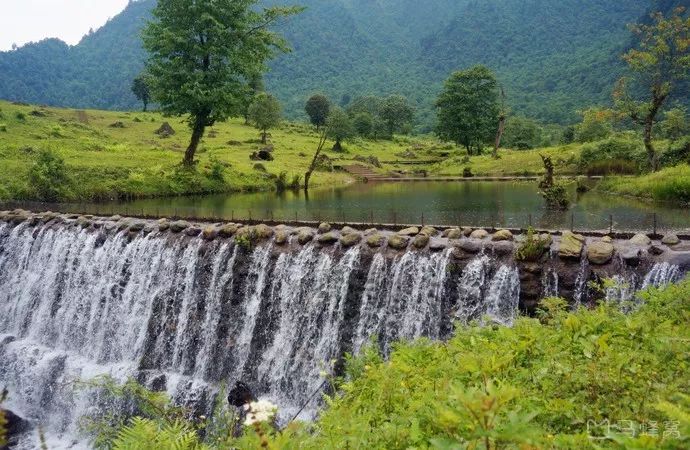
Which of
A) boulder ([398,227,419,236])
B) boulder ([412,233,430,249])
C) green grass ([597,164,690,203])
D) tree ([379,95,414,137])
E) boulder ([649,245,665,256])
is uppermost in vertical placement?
tree ([379,95,414,137])

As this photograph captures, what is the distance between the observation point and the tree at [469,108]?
7106cm

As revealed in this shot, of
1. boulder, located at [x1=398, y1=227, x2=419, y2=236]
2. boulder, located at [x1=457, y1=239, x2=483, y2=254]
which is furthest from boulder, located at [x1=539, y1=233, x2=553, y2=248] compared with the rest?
boulder, located at [x1=398, y1=227, x2=419, y2=236]

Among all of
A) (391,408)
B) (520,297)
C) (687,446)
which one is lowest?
(520,297)

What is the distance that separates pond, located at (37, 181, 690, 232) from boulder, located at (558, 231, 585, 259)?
285cm

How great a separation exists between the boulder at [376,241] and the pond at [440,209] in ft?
6.78

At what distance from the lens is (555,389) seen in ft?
14.7

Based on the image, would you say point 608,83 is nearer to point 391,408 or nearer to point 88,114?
point 88,114

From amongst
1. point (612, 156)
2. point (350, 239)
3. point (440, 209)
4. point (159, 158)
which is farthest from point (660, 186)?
point (159, 158)

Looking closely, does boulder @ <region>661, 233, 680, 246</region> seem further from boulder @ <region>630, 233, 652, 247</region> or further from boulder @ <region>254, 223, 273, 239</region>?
boulder @ <region>254, 223, 273, 239</region>

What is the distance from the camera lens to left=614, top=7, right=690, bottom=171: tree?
28453mm

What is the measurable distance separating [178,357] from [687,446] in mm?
15424

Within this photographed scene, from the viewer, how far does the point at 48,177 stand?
101 ft

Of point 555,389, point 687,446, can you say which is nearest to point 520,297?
point 555,389

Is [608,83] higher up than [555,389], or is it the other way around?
[608,83]
